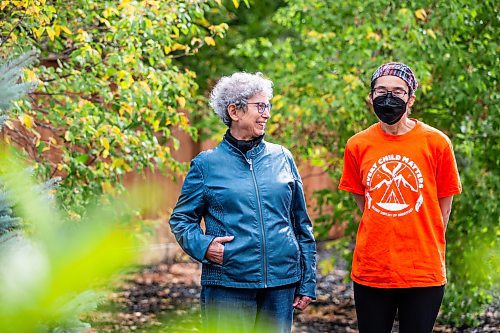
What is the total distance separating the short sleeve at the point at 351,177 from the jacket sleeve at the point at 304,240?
0.32 meters

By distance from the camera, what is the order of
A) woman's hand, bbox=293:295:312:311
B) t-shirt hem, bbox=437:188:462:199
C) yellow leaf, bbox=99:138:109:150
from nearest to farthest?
1. woman's hand, bbox=293:295:312:311
2. t-shirt hem, bbox=437:188:462:199
3. yellow leaf, bbox=99:138:109:150

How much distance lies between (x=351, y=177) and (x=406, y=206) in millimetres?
348

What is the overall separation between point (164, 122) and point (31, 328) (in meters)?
5.06

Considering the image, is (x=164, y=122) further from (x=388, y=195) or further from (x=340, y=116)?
(x=388, y=195)

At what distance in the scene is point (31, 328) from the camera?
877 mm

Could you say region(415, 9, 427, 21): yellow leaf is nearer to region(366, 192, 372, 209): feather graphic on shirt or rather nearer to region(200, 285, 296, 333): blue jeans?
region(366, 192, 372, 209): feather graphic on shirt

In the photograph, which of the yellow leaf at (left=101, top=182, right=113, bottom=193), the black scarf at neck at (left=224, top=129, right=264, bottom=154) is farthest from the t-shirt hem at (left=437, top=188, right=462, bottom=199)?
the yellow leaf at (left=101, top=182, right=113, bottom=193)

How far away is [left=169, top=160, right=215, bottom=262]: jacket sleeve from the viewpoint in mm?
3471

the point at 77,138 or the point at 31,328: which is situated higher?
the point at 77,138

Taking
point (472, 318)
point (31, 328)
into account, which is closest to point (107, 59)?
point (472, 318)

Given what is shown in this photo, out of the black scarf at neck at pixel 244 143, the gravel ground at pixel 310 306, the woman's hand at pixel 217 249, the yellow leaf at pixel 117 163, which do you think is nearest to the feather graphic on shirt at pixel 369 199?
the black scarf at neck at pixel 244 143

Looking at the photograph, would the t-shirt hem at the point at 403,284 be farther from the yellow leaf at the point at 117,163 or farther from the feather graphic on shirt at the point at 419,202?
the yellow leaf at the point at 117,163

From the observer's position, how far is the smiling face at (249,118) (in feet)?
11.5

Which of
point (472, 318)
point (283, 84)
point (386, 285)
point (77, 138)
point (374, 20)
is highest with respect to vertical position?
point (374, 20)
